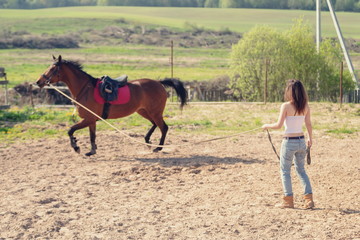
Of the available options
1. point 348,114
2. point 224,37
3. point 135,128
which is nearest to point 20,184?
point 135,128

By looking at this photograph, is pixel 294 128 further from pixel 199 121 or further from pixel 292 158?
pixel 199 121

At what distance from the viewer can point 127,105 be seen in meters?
11.2

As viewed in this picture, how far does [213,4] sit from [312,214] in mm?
100099

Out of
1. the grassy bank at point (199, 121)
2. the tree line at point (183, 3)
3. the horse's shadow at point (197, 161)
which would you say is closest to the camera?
the horse's shadow at point (197, 161)

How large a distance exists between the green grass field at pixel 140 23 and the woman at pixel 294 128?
24928mm

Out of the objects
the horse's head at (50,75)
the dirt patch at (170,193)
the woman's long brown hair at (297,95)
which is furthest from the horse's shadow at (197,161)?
the woman's long brown hair at (297,95)

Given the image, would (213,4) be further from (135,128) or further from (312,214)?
(312,214)

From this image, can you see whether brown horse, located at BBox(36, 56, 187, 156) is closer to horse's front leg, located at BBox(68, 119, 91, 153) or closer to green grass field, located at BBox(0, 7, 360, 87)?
horse's front leg, located at BBox(68, 119, 91, 153)

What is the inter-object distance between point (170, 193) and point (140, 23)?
238 feet

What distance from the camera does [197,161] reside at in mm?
10273

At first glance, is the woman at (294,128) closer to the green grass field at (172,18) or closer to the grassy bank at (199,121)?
the grassy bank at (199,121)

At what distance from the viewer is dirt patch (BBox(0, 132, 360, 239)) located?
21.1ft

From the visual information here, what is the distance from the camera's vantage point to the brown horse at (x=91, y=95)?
10961 mm

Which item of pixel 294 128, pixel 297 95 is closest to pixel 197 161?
pixel 294 128
